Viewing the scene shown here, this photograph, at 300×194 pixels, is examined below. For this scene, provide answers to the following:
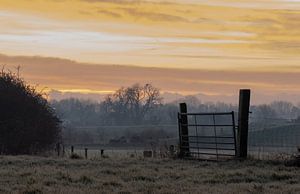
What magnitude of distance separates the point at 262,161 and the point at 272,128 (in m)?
47.9

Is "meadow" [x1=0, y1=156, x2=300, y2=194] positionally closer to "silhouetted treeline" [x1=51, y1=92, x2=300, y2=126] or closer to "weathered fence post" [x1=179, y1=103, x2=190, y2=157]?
"weathered fence post" [x1=179, y1=103, x2=190, y2=157]

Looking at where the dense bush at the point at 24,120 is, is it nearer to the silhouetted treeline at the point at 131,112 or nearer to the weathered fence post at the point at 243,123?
the weathered fence post at the point at 243,123

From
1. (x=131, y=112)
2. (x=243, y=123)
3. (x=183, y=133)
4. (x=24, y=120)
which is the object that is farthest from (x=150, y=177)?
(x=131, y=112)

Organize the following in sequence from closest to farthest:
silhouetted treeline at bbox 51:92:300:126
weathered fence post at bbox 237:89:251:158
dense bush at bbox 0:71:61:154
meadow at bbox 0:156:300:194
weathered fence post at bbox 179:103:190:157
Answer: meadow at bbox 0:156:300:194
weathered fence post at bbox 237:89:251:158
weathered fence post at bbox 179:103:190:157
dense bush at bbox 0:71:61:154
silhouetted treeline at bbox 51:92:300:126

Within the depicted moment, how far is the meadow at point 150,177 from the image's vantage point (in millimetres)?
12211

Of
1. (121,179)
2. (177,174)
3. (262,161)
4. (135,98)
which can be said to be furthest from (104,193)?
(135,98)

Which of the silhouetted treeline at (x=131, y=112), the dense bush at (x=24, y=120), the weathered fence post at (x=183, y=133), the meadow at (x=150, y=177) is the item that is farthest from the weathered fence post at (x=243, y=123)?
the silhouetted treeline at (x=131, y=112)

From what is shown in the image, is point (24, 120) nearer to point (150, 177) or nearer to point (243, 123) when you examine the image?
point (243, 123)

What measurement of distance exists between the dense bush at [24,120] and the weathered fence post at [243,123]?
1610 centimetres

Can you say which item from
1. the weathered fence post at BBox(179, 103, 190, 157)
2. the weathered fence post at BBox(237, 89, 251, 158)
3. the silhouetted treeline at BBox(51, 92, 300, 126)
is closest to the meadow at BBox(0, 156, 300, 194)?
the weathered fence post at BBox(237, 89, 251, 158)

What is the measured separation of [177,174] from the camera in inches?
592

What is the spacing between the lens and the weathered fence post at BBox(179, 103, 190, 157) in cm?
2128

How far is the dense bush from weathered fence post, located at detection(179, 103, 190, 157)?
42.1 feet

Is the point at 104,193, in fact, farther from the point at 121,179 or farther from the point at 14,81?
the point at 14,81
